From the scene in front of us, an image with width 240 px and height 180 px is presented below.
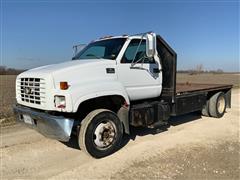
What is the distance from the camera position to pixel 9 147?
18.5ft

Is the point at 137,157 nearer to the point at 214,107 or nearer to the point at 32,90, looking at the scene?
the point at 32,90

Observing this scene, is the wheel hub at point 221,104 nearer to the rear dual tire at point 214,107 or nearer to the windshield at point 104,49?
the rear dual tire at point 214,107

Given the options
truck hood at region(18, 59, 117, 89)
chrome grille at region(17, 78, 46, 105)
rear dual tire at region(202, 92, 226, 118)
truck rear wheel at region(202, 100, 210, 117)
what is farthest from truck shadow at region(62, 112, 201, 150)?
truck hood at region(18, 59, 117, 89)

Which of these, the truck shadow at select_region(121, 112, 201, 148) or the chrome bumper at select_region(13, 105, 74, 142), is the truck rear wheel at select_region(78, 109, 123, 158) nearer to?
the chrome bumper at select_region(13, 105, 74, 142)

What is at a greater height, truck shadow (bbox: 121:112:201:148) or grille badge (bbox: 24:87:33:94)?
grille badge (bbox: 24:87:33:94)

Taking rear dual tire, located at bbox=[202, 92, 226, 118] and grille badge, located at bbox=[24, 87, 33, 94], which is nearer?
grille badge, located at bbox=[24, 87, 33, 94]

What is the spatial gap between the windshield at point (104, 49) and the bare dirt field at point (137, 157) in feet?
6.73

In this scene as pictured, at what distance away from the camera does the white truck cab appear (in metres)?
4.76

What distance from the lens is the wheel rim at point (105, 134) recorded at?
16.7 feet

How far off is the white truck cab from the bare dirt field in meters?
0.43

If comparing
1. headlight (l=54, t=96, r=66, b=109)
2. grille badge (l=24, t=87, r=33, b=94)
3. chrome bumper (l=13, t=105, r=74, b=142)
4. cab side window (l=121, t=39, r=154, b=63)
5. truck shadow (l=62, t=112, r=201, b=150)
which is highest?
cab side window (l=121, t=39, r=154, b=63)

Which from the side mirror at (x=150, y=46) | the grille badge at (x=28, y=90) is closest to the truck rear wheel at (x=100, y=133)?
the grille badge at (x=28, y=90)

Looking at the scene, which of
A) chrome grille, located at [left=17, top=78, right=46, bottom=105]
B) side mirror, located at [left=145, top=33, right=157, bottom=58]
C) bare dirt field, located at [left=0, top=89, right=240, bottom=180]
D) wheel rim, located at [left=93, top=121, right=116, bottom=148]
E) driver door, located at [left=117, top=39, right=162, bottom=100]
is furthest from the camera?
driver door, located at [left=117, top=39, right=162, bottom=100]

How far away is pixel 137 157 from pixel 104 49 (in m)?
2.61
